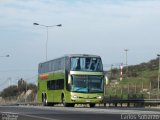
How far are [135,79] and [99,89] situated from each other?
140 ft

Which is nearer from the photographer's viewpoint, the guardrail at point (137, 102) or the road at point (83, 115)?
the road at point (83, 115)

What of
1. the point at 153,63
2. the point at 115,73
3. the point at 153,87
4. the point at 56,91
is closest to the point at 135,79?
the point at 153,87

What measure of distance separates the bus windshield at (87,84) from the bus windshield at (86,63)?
0.63 m

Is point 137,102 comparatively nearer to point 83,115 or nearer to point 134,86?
point 134,86

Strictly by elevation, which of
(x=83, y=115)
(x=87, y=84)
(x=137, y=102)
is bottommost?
(x=83, y=115)

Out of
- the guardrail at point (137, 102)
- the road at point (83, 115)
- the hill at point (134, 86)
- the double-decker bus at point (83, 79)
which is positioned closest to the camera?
the road at point (83, 115)

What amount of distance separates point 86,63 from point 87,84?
1651 millimetres

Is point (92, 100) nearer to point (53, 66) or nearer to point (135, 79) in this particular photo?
point (53, 66)

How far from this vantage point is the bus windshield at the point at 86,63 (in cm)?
4650

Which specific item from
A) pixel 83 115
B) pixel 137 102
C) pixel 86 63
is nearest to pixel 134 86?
pixel 137 102

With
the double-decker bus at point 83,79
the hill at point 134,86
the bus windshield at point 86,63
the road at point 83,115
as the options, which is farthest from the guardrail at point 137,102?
the road at point 83,115

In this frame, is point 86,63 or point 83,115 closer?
point 83,115

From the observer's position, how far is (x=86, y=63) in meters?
46.5

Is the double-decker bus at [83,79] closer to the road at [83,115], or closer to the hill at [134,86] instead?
the hill at [134,86]
